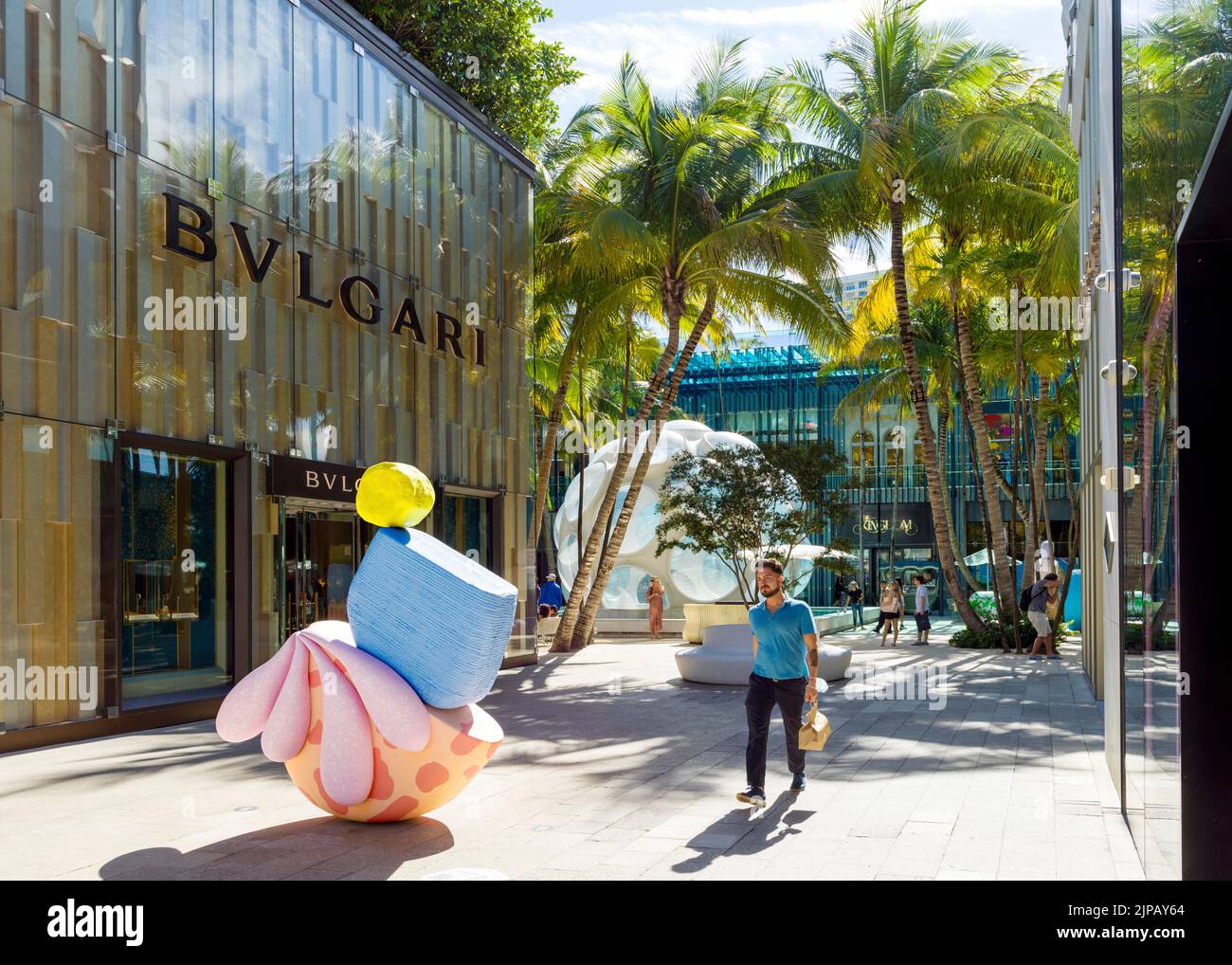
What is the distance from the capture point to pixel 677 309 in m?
22.0

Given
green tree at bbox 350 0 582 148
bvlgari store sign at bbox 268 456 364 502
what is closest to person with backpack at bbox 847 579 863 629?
green tree at bbox 350 0 582 148

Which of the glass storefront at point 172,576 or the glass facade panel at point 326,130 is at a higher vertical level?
the glass facade panel at point 326,130

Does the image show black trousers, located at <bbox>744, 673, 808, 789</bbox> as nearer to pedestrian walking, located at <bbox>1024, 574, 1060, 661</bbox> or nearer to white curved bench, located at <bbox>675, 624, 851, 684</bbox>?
white curved bench, located at <bbox>675, 624, 851, 684</bbox>

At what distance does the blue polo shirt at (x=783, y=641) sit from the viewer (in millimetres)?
8109

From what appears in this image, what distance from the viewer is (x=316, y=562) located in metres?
15.4

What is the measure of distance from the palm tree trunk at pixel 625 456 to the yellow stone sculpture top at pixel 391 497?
564 inches

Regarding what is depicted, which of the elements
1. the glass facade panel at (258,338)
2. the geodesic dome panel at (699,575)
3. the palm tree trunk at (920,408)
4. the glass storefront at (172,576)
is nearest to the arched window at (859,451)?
the geodesic dome panel at (699,575)

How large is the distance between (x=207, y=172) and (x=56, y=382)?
3338 mm

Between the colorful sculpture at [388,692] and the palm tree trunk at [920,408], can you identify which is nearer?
the colorful sculpture at [388,692]

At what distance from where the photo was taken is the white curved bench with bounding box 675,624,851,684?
16.1 m

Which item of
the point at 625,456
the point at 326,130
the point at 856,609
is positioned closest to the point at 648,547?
the point at 856,609

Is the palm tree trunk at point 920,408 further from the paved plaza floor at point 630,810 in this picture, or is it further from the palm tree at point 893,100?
the paved plaza floor at point 630,810

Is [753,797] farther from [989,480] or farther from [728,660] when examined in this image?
[989,480]

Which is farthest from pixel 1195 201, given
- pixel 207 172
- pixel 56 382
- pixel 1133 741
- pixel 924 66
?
pixel 924 66
